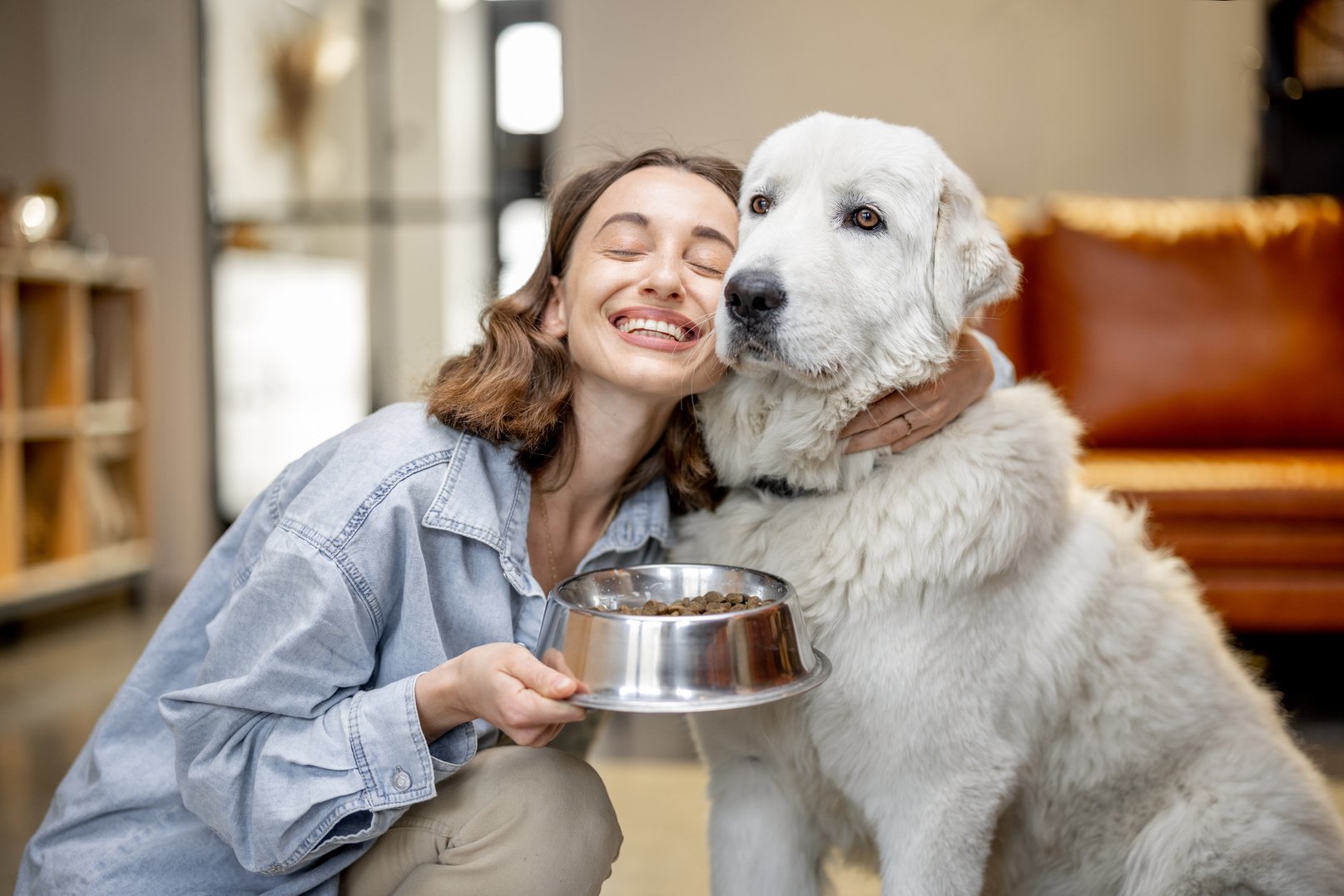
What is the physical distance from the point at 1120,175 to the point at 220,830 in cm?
422

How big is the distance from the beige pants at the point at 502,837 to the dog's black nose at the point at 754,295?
667mm

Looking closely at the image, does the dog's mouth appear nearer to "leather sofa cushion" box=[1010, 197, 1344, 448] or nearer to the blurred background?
the blurred background

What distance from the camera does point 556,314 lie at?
171 centimetres

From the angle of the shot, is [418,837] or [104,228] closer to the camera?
[418,837]

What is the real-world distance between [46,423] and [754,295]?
3.89 meters

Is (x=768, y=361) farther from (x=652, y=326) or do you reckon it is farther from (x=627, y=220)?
(x=627, y=220)

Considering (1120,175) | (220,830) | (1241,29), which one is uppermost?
(1241,29)

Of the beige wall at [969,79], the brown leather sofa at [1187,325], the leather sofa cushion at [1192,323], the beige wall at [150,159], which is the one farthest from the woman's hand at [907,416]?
the beige wall at [150,159]

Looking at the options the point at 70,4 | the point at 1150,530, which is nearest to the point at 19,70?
the point at 70,4

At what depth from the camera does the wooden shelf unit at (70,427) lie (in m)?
4.01

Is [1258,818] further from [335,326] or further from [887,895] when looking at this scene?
[335,326]

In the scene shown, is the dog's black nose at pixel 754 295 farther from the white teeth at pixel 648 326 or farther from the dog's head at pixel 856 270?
the white teeth at pixel 648 326

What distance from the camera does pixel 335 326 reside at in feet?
19.5

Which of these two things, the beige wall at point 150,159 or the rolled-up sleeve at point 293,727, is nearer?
the rolled-up sleeve at point 293,727
